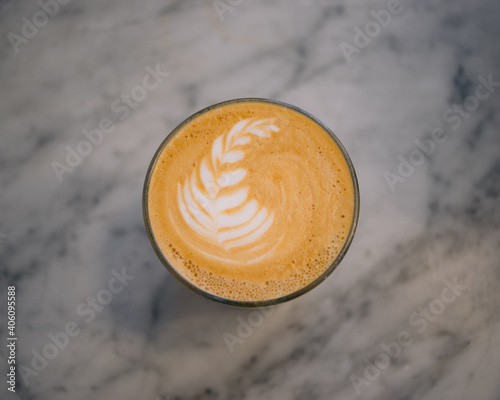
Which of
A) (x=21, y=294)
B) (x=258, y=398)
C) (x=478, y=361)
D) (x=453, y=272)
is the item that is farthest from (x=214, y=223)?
(x=478, y=361)

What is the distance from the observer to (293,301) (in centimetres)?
146

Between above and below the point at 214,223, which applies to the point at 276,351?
below

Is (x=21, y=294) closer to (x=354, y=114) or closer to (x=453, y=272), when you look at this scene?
(x=354, y=114)

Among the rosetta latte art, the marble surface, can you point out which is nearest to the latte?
the rosetta latte art

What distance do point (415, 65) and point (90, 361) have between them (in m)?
1.40

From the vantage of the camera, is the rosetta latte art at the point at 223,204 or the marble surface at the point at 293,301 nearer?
the rosetta latte art at the point at 223,204

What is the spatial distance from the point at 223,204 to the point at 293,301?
0.44 m

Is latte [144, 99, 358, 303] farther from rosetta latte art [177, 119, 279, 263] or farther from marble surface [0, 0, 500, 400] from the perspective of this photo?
marble surface [0, 0, 500, 400]

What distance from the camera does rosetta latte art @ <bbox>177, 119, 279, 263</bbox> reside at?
1.20 m

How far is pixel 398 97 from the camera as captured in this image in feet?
5.20

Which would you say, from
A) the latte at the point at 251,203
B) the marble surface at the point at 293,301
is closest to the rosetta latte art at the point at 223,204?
the latte at the point at 251,203

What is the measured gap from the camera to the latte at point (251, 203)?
1196 millimetres

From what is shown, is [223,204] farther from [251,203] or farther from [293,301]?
[293,301]

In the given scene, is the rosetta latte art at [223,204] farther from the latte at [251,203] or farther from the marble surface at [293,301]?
the marble surface at [293,301]
